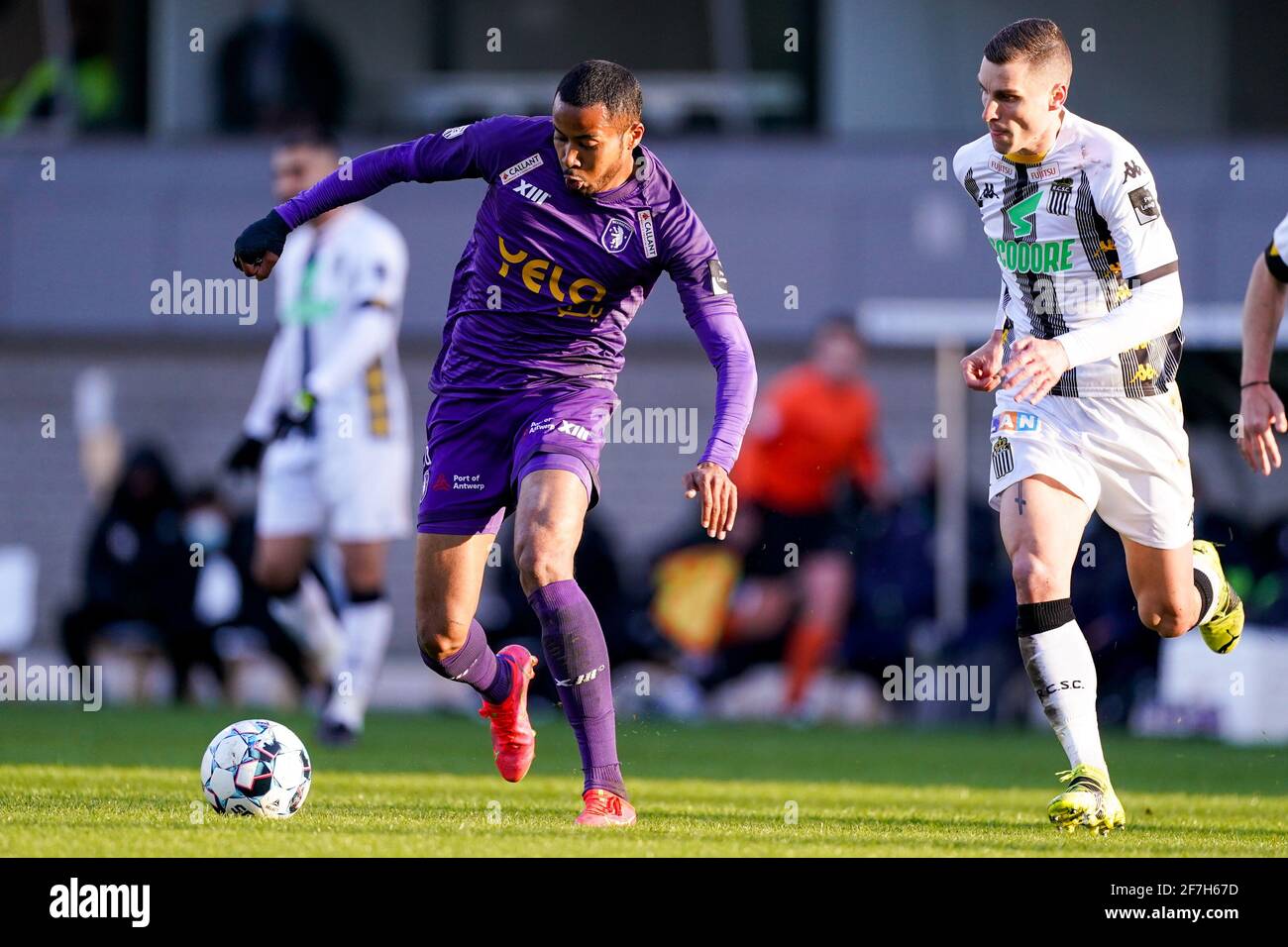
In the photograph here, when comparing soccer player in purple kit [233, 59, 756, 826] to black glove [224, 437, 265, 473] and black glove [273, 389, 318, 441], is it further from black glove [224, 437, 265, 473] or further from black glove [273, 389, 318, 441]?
black glove [273, 389, 318, 441]

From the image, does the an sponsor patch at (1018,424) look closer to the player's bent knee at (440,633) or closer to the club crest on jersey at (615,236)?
the club crest on jersey at (615,236)

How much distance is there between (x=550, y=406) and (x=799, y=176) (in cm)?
1231

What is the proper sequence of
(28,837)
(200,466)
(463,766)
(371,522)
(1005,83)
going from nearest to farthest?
(28,837), (1005,83), (463,766), (371,522), (200,466)

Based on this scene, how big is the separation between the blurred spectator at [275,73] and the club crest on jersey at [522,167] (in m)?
13.2

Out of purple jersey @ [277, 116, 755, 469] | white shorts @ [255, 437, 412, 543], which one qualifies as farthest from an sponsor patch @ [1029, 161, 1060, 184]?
white shorts @ [255, 437, 412, 543]

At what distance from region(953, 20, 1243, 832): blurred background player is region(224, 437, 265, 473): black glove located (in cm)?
449

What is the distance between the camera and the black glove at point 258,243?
6242 mm

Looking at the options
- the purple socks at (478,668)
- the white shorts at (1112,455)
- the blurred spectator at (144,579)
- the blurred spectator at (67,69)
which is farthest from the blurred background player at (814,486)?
the blurred spectator at (67,69)

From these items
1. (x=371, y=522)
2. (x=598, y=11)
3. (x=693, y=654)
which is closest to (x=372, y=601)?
(x=371, y=522)

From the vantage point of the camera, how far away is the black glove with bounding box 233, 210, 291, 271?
20.5 ft

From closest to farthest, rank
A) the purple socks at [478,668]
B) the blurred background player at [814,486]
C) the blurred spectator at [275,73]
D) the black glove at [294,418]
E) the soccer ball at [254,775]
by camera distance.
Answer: the soccer ball at [254,775]
the purple socks at [478,668]
the black glove at [294,418]
the blurred background player at [814,486]
the blurred spectator at [275,73]

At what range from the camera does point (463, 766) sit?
28.4ft

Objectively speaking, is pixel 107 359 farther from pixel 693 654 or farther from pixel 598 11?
pixel 693 654

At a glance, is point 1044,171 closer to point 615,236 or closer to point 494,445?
point 615,236
